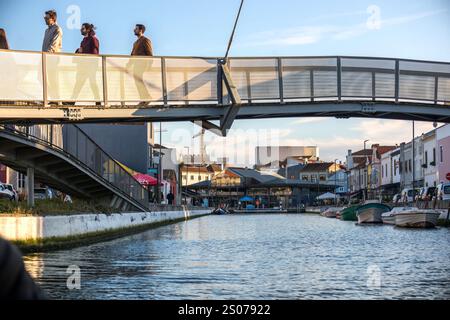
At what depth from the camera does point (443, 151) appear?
2662 inches

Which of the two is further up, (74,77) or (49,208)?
(74,77)

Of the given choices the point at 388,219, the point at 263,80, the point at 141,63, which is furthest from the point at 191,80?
the point at 388,219

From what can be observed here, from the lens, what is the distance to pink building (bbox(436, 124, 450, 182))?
215 feet

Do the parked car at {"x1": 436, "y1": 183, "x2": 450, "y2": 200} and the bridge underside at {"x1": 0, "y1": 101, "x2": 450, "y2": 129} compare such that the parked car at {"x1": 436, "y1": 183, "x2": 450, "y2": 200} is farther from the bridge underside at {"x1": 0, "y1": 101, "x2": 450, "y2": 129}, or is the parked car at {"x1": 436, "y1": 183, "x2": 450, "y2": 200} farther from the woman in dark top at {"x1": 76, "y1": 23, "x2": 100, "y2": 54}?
the woman in dark top at {"x1": 76, "y1": 23, "x2": 100, "y2": 54}

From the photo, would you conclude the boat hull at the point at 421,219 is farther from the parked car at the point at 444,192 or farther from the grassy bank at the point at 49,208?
the grassy bank at the point at 49,208

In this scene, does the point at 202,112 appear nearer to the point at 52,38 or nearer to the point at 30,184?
the point at 52,38

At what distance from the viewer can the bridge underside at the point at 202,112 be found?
18.6 m

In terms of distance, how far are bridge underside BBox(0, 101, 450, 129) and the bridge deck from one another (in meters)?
0.03

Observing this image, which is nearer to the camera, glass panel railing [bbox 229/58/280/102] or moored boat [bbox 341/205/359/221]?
glass panel railing [bbox 229/58/280/102]

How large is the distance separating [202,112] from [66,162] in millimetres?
9437

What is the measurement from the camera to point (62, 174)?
29.6 meters

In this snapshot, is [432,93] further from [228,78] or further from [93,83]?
[93,83]

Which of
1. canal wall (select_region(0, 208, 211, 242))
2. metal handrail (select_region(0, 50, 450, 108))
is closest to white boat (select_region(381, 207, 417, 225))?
canal wall (select_region(0, 208, 211, 242))
